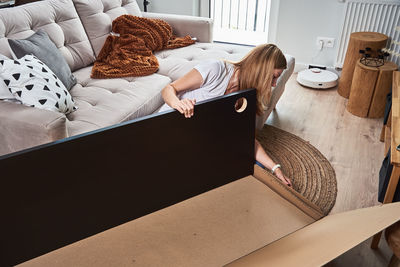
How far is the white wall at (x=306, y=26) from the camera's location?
318 centimetres

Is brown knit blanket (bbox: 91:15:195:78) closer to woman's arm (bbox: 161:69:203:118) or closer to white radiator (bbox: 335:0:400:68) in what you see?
woman's arm (bbox: 161:69:203:118)

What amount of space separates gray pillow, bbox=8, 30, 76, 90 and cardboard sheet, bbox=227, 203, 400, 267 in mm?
1614

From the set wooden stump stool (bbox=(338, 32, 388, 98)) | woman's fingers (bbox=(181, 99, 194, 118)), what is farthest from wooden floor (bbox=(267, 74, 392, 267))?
woman's fingers (bbox=(181, 99, 194, 118))

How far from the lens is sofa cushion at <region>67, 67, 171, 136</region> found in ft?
5.89

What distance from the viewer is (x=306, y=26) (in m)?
3.30

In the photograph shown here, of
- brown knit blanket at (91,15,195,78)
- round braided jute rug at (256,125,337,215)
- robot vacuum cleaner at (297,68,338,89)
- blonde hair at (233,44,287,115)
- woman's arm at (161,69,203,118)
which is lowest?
round braided jute rug at (256,125,337,215)

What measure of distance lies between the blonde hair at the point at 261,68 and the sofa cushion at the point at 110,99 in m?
0.81

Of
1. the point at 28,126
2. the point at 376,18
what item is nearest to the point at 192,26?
the point at 376,18

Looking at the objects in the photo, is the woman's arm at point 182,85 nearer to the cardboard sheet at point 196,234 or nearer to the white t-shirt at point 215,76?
the white t-shirt at point 215,76

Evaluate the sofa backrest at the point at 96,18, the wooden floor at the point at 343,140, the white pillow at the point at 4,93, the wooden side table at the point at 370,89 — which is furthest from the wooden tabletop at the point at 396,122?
the sofa backrest at the point at 96,18

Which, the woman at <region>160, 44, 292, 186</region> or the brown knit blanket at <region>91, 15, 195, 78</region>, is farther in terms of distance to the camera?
the brown knit blanket at <region>91, 15, 195, 78</region>

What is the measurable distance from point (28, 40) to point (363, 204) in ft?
6.64

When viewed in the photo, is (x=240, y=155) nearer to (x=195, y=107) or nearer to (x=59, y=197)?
(x=195, y=107)

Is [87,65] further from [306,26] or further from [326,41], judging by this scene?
[326,41]
